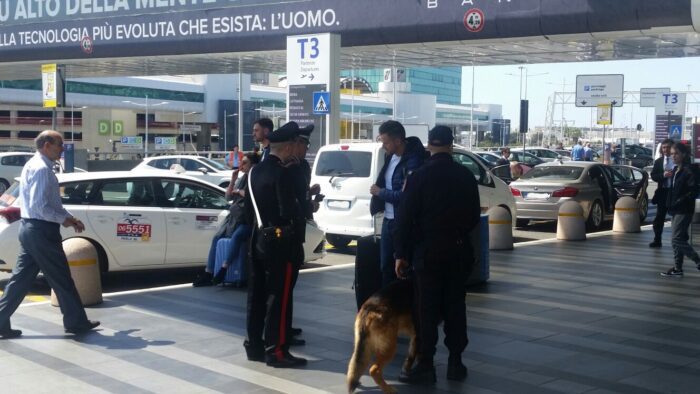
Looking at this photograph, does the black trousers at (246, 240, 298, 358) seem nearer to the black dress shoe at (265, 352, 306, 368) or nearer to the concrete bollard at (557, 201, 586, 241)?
the black dress shoe at (265, 352, 306, 368)

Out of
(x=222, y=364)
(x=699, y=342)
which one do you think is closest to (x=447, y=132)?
(x=222, y=364)

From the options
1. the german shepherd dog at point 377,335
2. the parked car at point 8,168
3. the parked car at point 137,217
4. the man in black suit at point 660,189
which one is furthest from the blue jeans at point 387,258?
the parked car at point 8,168

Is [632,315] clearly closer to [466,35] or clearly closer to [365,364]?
[365,364]

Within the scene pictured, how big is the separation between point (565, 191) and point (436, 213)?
1286 cm

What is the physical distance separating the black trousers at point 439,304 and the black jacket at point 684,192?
19.3 feet

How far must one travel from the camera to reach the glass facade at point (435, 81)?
159000 mm

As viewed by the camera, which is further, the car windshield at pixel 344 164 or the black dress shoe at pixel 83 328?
the car windshield at pixel 344 164

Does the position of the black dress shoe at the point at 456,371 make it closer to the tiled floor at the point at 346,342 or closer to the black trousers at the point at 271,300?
the tiled floor at the point at 346,342

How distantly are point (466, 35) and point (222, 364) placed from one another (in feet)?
37.3

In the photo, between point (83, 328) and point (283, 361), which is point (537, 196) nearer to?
point (83, 328)

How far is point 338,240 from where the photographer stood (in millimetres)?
14688

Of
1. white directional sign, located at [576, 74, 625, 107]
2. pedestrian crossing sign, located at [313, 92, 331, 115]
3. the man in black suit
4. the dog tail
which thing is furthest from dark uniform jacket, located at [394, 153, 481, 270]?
white directional sign, located at [576, 74, 625, 107]

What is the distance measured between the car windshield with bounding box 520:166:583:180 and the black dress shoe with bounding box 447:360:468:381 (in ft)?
42.7

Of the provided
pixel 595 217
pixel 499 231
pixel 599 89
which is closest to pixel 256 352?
pixel 499 231
